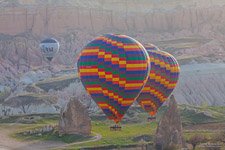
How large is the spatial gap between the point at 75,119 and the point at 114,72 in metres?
12.7

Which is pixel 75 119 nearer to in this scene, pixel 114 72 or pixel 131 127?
pixel 131 127

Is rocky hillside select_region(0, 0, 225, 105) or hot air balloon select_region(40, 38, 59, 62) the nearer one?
hot air balloon select_region(40, 38, 59, 62)

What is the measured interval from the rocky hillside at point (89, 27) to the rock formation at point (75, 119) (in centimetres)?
7638

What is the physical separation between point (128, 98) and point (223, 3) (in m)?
157

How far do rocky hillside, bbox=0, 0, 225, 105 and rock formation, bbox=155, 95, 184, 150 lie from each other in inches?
3423

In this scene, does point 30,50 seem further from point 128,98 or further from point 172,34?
point 128,98

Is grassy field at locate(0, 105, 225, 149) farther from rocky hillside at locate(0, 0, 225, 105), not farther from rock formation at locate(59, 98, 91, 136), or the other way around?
rocky hillside at locate(0, 0, 225, 105)

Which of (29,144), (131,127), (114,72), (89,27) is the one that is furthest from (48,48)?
(89,27)

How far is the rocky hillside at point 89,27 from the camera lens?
14925 cm

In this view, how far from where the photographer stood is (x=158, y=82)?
5034 cm

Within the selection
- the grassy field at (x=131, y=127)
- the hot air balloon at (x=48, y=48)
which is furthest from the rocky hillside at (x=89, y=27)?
the grassy field at (x=131, y=127)

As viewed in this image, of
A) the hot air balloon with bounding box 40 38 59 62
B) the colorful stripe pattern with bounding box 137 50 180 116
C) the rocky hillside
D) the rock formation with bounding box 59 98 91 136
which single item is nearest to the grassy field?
the rock formation with bounding box 59 98 91 136

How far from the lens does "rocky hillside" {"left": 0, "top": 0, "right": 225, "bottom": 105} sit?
490 feet

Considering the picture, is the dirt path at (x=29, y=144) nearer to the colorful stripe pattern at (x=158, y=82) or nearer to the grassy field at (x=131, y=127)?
the grassy field at (x=131, y=127)
